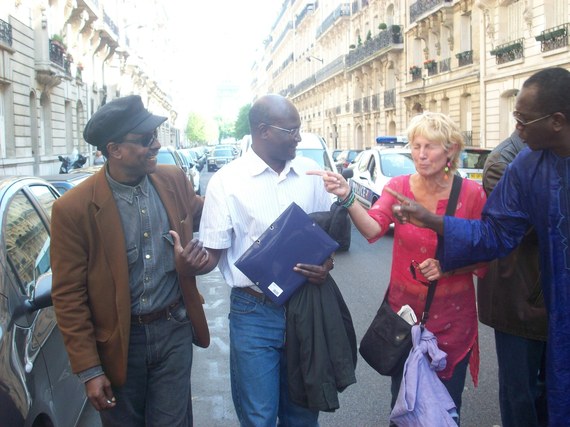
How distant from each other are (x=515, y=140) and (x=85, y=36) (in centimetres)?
3627

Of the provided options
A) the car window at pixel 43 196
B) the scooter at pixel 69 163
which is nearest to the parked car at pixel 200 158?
the scooter at pixel 69 163

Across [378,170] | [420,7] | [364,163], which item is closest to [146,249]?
[378,170]

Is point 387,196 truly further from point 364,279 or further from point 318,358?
point 364,279

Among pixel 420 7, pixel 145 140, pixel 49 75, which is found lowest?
pixel 145 140

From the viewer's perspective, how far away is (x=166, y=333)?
114 inches

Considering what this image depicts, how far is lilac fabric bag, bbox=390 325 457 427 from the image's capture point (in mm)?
2934

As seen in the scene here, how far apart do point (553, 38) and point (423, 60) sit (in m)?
13.8

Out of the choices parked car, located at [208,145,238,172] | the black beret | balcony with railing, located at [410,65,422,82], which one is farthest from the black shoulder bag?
parked car, located at [208,145,238,172]

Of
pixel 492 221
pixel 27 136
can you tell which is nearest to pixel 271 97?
pixel 492 221

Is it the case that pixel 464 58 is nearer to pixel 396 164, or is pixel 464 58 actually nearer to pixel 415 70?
pixel 415 70

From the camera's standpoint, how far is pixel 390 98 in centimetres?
3856

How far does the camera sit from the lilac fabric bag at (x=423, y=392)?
293cm

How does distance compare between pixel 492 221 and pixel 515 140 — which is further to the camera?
pixel 515 140

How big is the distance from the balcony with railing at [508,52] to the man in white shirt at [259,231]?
2228 cm
